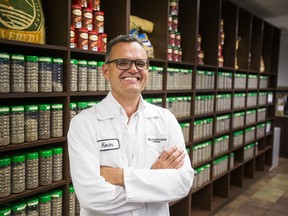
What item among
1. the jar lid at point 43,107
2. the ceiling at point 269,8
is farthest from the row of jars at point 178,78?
the ceiling at point 269,8

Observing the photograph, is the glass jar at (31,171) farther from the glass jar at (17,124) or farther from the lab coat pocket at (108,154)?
the lab coat pocket at (108,154)

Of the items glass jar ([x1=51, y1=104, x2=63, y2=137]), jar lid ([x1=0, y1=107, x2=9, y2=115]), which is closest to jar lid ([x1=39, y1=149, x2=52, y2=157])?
glass jar ([x1=51, y1=104, x2=63, y2=137])

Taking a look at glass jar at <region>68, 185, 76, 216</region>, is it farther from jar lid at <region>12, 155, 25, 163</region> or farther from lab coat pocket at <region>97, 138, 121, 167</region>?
lab coat pocket at <region>97, 138, 121, 167</region>

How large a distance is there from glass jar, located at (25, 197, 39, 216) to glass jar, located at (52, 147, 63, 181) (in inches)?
6.6

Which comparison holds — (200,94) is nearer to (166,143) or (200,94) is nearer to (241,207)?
(241,207)

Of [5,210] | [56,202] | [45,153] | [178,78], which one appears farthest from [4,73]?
[178,78]

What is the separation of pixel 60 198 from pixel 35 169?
282 millimetres

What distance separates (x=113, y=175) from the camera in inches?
50.1

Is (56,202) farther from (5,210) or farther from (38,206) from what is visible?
(5,210)

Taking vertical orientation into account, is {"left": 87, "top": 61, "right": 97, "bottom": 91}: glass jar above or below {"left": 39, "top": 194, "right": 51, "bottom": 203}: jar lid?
above

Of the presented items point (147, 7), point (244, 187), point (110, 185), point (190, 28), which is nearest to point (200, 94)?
point (190, 28)

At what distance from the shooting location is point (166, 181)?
131cm

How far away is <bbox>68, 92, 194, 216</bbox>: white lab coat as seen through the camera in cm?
124

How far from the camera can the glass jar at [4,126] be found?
5.10 feet
